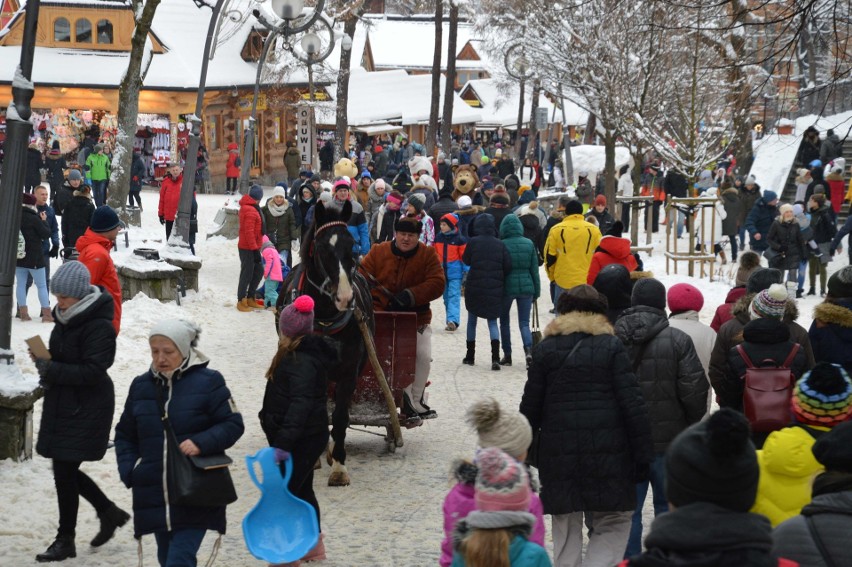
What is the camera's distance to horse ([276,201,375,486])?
28.1 feet

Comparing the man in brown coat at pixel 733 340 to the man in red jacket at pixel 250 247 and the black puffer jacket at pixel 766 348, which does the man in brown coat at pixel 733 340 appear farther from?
the man in red jacket at pixel 250 247

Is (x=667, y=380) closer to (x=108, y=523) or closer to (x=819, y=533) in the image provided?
(x=819, y=533)

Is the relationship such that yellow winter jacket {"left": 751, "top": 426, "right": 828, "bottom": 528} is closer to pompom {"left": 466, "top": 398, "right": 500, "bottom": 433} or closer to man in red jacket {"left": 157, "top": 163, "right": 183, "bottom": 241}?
pompom {"left": 466, "top": 398, "right": 500, "bottom": 433}

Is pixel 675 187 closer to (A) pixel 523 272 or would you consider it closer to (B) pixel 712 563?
(A) pixel 523 272

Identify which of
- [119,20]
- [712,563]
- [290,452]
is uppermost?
[119,20]

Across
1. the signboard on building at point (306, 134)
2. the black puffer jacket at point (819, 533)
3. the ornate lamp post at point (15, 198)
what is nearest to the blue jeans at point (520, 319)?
the ornate lamp post at point (15, 198)

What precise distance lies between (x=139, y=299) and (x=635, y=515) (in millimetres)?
10755

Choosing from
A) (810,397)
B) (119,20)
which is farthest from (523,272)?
(119,20)

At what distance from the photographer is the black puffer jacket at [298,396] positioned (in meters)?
6.86

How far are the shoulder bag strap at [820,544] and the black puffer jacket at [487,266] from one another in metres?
9.89

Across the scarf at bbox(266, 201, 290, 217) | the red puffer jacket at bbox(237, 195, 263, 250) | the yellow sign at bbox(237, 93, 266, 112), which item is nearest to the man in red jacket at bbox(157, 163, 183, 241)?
the scarf at bbox(266, 201, 290, 217)

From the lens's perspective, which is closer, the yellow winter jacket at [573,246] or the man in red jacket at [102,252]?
the man in red jacket at [102,252]

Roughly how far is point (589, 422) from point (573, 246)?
838 cm

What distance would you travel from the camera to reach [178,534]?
6.10 metres
